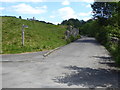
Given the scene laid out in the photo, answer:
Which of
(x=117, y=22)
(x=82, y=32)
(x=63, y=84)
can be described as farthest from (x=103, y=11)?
(x=82, y=32)

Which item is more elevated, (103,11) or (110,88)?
(103,11)

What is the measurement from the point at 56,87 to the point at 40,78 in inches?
62.7

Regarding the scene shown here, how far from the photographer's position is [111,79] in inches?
344

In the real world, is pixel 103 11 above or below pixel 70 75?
above

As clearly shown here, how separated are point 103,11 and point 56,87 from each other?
33.9m

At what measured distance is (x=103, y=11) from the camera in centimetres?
3916

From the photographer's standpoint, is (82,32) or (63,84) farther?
(82,32)

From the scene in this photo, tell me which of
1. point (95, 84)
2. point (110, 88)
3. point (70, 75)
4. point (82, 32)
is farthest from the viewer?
point (82, 32)

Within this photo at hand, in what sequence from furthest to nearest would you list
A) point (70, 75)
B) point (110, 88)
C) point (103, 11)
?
point (103, 11) → point (70, 75) → point (110, 88)

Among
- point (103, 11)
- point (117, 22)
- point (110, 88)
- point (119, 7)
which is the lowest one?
point (110, 88)

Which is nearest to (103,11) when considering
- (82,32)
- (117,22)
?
(117,22)

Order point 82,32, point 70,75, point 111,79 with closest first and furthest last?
point 111,79
point 70,75
point 82,32

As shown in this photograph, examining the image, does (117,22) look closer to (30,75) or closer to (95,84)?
(95,84)

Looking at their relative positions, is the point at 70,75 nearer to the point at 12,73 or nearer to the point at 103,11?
the point at 12,73
